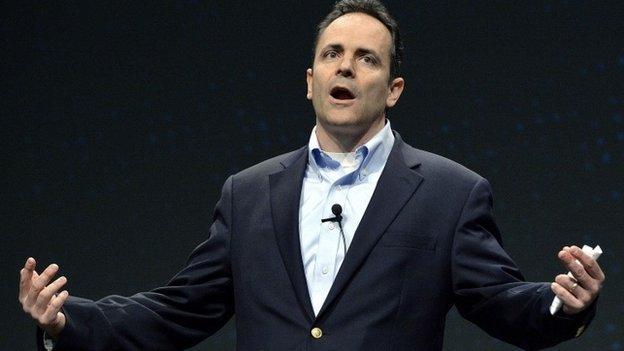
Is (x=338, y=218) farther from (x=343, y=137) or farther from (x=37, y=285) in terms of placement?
(x=37, y=285)

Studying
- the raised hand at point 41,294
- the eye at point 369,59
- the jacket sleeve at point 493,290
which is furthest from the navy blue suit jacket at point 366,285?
the eye at point 369,59

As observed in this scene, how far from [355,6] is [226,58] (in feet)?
4.11

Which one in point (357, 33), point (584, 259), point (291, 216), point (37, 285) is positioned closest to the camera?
point (584, 259)

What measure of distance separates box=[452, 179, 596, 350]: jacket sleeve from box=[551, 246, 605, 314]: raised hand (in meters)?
0.09

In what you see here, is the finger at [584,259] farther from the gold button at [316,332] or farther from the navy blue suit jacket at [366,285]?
the gold button at [316,332]

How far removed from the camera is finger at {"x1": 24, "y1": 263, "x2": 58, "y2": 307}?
7.47ft

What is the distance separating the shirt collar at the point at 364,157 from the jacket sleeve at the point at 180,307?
0.24 meters

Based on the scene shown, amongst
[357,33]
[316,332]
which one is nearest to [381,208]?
[316,332]

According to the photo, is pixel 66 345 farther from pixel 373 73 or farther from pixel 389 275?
Answer: pixel 373 73

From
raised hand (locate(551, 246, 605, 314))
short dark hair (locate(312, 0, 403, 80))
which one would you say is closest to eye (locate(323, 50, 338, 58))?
short dark hair (locate(312, 0, 403, 80))

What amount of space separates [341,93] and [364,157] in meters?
0.16

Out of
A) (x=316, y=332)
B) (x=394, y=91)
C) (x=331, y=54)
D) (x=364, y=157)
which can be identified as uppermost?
(x=331, y=54)

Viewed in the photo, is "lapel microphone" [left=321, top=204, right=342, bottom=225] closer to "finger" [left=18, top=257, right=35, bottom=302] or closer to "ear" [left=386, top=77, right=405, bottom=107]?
"ear" [left=386, top=77, right=405, bottom=107]

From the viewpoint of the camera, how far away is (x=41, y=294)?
90.3 inches
